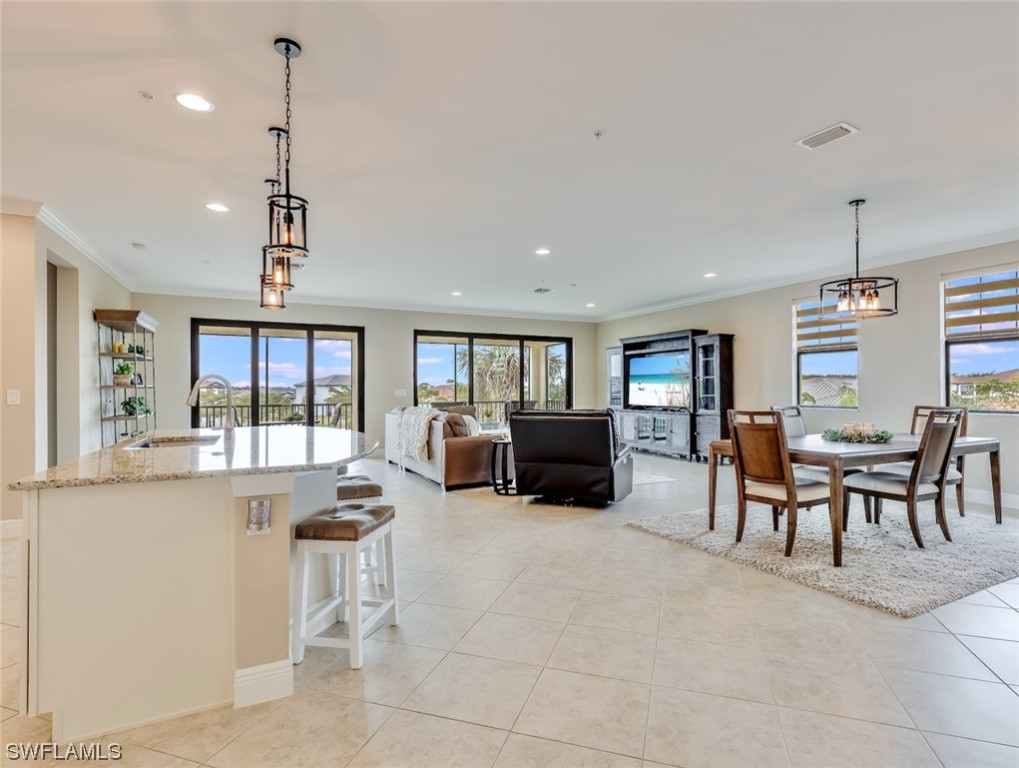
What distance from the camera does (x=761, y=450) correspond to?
11.7 ft

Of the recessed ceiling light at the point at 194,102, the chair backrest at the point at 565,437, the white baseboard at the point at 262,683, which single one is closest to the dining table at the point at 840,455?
the chair backrest at the point at 565,437

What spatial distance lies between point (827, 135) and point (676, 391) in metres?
5.76

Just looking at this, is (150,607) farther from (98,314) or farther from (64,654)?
(98,314)

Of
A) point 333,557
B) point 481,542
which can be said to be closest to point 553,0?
point 333,557

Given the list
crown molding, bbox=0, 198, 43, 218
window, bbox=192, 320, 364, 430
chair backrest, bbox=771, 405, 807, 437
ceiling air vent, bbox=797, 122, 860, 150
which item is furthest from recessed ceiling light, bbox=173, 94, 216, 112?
window, bbox=192, 320, 364, 430

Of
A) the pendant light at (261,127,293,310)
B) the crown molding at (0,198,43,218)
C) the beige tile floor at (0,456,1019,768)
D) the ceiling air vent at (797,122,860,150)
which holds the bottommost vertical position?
the beige tile floor at (0,456,1019,768)

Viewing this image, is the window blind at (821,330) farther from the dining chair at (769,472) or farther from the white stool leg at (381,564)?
the white stool leg at (381,564)

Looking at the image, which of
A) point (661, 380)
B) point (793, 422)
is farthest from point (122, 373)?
point (661, 380)

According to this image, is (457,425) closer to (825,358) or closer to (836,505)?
(836,505)

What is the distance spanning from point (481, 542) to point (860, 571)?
244 cm

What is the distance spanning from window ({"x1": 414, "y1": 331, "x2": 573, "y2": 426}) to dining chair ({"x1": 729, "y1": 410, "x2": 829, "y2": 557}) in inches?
216

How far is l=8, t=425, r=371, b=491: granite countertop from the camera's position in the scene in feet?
5.59

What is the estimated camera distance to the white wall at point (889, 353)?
5039mm

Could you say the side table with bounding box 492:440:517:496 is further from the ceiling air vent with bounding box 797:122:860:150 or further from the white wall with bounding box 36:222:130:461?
the white wall with bounding box 36:222:130:461
